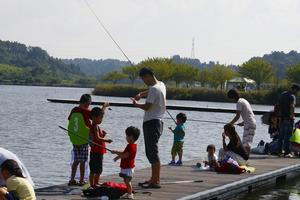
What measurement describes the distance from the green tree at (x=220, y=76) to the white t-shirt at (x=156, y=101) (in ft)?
345

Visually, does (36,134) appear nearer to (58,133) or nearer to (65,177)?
(58,133)

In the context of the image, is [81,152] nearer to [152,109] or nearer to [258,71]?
[152,109]

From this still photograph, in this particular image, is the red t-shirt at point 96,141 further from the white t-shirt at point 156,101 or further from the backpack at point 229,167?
the backpack at point 229,167

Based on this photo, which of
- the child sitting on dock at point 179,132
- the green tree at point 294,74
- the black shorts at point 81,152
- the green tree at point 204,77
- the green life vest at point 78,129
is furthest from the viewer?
the green tree at point 204,77

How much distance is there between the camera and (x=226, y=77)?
115375mm

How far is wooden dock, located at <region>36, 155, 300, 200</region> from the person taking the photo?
10977 millimetres

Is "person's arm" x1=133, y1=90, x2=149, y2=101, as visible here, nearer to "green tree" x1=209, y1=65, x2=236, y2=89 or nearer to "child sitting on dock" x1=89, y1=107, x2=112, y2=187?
"child sitting on dock" x1=89, y1=107, x2=112, y2=187

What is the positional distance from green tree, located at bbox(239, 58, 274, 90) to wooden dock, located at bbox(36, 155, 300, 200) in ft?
308

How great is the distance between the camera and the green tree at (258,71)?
361 feet

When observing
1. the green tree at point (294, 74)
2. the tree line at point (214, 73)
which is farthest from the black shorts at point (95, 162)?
the tree line at point (214, 73)

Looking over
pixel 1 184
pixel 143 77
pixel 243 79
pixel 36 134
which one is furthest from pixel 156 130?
pixel 243 79

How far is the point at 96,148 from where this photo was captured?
36.0 ft

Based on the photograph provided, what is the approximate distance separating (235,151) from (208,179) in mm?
1342

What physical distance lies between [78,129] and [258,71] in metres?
100
